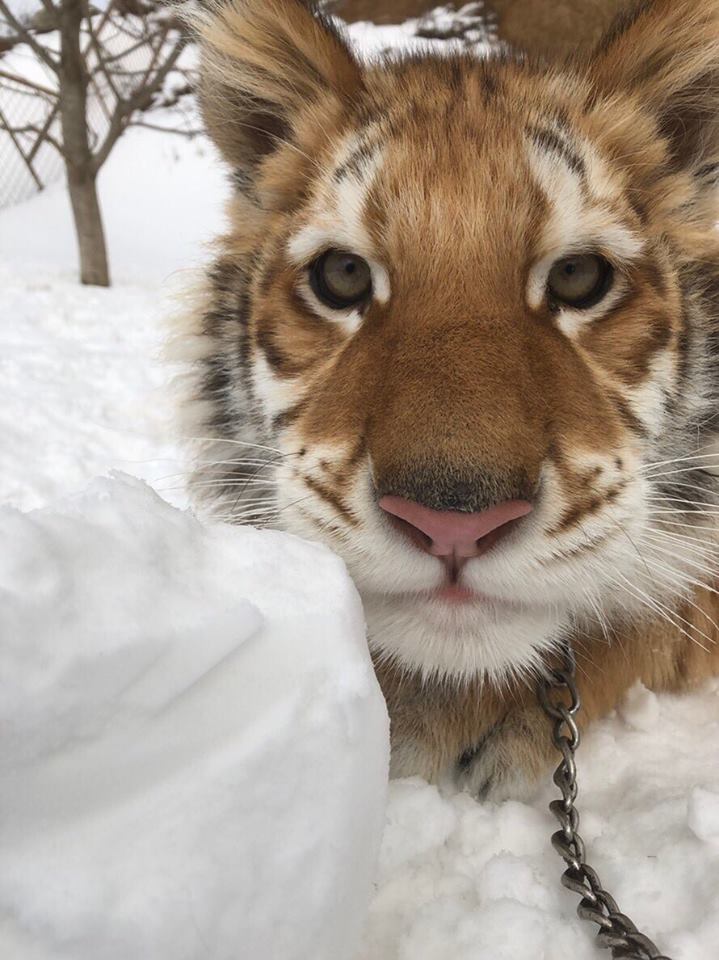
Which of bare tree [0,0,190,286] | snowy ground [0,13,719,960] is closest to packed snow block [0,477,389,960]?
snowy ground [0,13,719,960]

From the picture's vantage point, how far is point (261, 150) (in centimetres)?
163

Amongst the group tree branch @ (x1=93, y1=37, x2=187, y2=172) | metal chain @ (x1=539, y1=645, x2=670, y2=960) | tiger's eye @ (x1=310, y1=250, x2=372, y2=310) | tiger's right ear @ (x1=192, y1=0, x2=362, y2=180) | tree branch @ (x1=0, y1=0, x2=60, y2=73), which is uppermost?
tree branch @ (x1=0, y1=0, x2=60, y2=73)

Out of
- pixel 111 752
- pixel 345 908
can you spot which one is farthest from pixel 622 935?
pixel 111 752

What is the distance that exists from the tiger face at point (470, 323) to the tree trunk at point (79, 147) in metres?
6.45

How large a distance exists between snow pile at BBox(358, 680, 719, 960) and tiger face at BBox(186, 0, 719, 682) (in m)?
0.22

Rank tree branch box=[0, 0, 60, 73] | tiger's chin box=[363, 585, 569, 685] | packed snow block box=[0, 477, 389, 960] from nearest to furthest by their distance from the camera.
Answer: packed snow block box=[0, 477, 389, 960]
tiger's chin box=[363, 585, 569, 685]
tree branch box=[0, 0, 60, 73]

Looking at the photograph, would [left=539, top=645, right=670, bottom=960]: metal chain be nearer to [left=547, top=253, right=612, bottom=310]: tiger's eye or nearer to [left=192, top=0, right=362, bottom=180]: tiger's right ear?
[left=547, top=253, right=612, bottom=310]: tiger's eye

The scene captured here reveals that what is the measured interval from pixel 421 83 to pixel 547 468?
88cm

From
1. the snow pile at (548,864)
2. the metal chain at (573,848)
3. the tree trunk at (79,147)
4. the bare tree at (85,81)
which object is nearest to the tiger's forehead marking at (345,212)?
the metal chain at (573,848)

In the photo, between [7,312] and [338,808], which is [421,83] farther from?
[7,312]

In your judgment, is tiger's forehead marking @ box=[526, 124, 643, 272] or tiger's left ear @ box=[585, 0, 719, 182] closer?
tiger's forehead marking @ box=[526, 124, 643, 272]

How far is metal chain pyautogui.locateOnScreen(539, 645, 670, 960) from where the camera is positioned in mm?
891

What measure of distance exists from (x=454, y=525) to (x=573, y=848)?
0.49 meters

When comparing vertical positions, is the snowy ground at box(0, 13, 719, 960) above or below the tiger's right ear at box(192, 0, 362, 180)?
below
